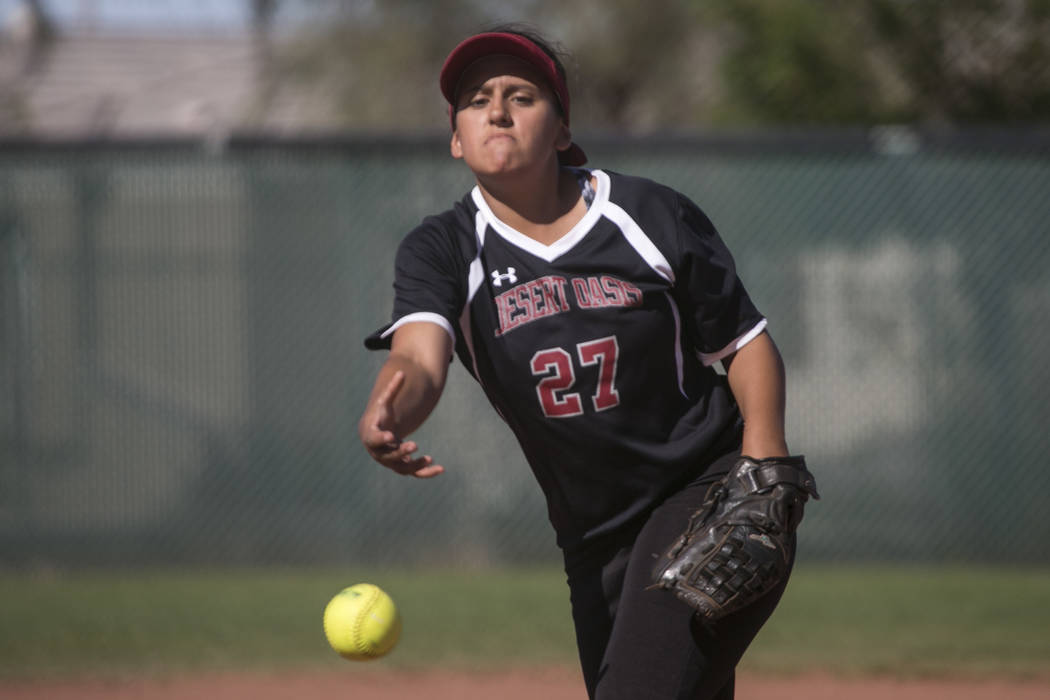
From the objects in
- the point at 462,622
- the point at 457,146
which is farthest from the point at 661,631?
the point at 462,622

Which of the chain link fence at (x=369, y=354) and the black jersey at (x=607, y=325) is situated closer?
the black jersey at (x=607, y=325)

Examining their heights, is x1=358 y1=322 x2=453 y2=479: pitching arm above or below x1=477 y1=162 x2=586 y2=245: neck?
below

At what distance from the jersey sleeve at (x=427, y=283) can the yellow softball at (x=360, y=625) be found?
87 centimetres

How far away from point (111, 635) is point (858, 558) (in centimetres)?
494

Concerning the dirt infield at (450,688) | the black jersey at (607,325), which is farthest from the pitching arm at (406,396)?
the dirt infield at (450,688)

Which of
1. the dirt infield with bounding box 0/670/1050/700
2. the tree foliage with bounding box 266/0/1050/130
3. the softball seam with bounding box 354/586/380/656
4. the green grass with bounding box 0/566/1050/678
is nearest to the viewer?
the softball seam with bounding box 354/586/380/656

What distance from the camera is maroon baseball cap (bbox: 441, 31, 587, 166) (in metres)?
2.77

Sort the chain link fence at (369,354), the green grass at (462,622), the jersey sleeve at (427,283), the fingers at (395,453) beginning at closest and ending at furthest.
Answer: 1. the fingers at (395,453)
2. the jersey sleeve at (427,283)
3. the green grass at (462,622)
4. the chain link fence at (369,354)

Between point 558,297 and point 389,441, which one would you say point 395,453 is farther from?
point 558,297

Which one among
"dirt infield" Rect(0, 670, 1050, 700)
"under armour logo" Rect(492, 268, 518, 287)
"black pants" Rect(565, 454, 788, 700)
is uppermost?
"under armour logo" Rect(492, 268, 518, 287)

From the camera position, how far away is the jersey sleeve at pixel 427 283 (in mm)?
2631

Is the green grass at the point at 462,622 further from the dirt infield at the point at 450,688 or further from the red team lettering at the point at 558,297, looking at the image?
the red team lettering at the point at 558,297

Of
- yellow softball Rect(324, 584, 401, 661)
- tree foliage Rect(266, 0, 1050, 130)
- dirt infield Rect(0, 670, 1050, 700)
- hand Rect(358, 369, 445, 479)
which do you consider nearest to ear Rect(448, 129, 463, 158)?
hand Rect(358, 369, 445, 479)

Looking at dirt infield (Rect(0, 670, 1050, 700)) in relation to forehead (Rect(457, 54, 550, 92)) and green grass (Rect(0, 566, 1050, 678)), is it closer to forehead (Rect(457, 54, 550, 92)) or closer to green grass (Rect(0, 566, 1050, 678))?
green grass (Rect(0, 566, 1050, 678))
